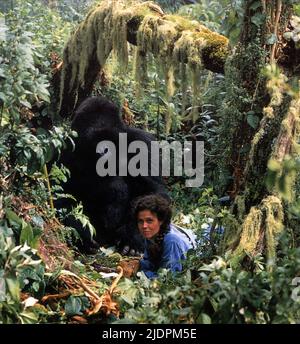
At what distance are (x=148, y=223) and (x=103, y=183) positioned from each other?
5.97 ft

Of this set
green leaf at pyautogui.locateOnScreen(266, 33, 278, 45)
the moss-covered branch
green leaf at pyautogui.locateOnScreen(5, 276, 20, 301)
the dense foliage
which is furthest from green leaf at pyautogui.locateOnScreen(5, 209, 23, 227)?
the moss-covered branch

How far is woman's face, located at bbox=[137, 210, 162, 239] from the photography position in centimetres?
487

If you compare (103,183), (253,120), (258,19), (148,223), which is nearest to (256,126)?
(253,120)

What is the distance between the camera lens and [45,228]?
4.21 meters

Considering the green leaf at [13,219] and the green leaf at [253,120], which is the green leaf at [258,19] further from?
the green leaf at [13,219]

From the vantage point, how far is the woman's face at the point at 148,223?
16.0ft

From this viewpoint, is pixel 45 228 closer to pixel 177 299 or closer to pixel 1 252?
pixel 1 252

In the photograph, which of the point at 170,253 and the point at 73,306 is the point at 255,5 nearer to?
the point at 170,253

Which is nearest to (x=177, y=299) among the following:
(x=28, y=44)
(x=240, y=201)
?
(x=240, y=201)

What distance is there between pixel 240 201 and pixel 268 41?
0.98 metres

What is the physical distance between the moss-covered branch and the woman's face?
1140mm

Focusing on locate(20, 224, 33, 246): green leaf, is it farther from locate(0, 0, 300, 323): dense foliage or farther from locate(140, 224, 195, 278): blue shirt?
locate(140, 224, 195, 278): blue shirt

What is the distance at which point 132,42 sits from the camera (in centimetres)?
579

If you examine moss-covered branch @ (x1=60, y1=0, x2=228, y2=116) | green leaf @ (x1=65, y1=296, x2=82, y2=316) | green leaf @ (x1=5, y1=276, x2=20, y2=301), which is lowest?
green leaf @ (x1=65, y1=296, x2=82, y2=316)
